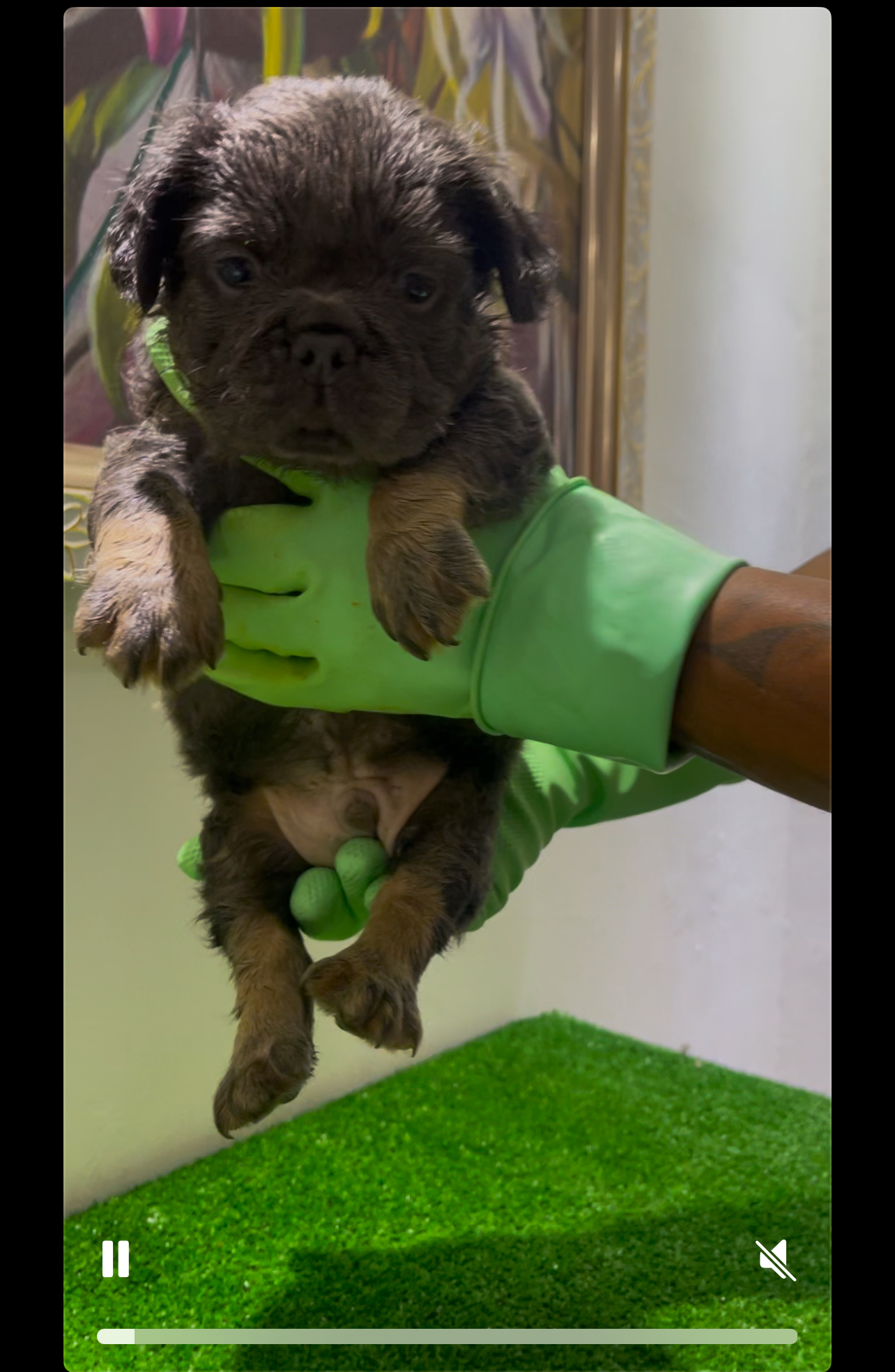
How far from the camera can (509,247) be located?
1578 mm

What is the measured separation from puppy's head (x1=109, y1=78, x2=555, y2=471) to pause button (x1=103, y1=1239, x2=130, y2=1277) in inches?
60.8

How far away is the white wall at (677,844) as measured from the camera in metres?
2.30

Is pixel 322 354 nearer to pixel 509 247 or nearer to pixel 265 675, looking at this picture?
pixel 509 247

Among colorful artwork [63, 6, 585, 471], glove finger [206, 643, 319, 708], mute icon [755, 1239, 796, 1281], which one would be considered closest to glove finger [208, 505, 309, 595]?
glove finger [206, 643, 319, 708]

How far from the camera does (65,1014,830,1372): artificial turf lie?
190cm

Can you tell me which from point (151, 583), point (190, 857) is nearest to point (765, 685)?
point (151, 583)

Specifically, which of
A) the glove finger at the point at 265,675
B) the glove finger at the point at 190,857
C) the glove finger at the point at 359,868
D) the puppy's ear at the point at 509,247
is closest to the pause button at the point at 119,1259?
the glove finger at the point at 190,857

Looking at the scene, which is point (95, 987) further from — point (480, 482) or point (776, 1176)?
point (776, 1176)

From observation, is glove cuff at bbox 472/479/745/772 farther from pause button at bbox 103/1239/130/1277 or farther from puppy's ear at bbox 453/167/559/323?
pause button at bbox 103/1239/130/1277

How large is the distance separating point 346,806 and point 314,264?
882 mm

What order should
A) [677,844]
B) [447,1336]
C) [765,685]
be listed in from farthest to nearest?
[677,844], [447,1336], [765,685]

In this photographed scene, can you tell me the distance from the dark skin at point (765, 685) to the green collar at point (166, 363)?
83 centimetres
